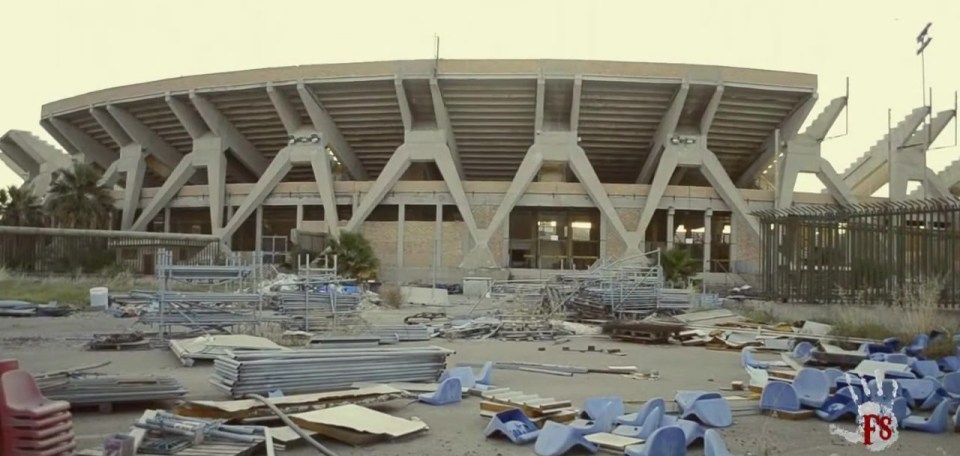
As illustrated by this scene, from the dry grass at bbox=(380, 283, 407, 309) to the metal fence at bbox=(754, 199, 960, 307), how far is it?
435 inches

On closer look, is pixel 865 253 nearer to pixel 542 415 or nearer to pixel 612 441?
pixel 542 415

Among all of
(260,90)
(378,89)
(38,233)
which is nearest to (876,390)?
(38,233)

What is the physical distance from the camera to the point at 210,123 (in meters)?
40.0

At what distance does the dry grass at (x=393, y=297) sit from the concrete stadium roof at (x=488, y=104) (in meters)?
14.1

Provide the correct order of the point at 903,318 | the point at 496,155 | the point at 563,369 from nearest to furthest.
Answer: the point at 563,369 < the point at 903,318 < the point at 496,155

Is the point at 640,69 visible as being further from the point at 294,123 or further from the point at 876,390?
the point at 876,390

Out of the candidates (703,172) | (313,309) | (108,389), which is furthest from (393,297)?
(703,172)

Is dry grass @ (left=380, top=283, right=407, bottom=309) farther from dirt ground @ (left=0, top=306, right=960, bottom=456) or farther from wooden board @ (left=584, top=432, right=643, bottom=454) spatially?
wooden board @ (left=584, top=432, right=643, bottom=454)

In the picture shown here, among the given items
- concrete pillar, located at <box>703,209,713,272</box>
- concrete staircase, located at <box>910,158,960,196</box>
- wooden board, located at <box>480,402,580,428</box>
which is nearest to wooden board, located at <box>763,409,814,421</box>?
wooden board, located at <box>480,402,580,428</box>

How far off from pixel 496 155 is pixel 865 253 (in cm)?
2866

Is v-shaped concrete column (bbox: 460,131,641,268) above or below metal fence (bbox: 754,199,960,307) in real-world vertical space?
above

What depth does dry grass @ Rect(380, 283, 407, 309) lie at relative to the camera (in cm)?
2312

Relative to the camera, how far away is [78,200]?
127ft

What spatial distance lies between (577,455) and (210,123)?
38.6m
